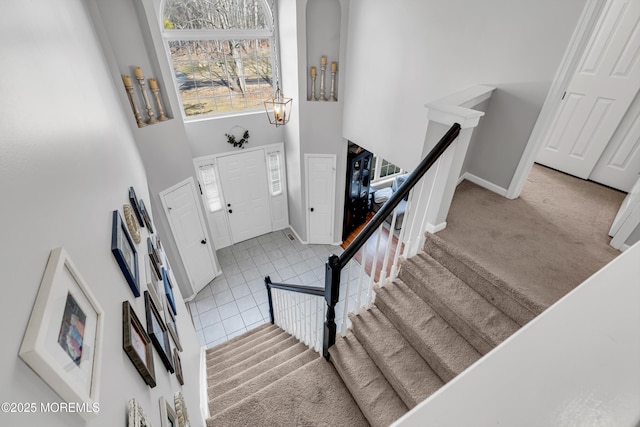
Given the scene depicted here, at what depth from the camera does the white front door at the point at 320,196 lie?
5320 mm

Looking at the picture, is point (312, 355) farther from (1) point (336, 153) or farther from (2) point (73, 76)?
(1) point (336, 153)

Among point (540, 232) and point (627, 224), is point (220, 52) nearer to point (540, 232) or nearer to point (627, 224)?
point (540, 232)

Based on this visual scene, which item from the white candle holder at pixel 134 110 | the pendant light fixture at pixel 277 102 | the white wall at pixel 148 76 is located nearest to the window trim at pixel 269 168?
the pendant light fixture at pixel 277 102

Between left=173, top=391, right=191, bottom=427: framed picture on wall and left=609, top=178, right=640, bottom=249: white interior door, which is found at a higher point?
left=609, top=178, right=640, bottom=249: white interior door

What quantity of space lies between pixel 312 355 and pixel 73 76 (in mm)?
2466

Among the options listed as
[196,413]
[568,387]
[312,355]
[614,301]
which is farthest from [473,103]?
[196,413]

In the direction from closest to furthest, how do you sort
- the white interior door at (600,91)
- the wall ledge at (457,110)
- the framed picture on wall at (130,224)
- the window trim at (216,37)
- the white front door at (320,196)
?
the framed picture on wall at (130,224)
the wall ledge at (457,110)
the white interior door at (600,91)
the window trim at (216,37)
the white front door at (320,196)

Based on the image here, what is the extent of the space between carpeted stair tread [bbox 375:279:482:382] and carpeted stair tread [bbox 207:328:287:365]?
2.01 meters

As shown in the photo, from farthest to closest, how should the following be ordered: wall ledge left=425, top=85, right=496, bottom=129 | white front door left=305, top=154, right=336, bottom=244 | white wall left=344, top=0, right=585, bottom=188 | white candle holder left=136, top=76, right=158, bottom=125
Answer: white front door left=305, top=154, right=336, bottom=244 < white candle holder left=136, top=76, right=158, bottom=125 < white wall left=344, top=0, right=585, bottom=188 < wall ledge left=425, top=85, right=496, bottom=129

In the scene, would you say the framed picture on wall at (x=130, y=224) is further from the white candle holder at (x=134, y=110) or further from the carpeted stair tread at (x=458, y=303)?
the white candle holder at (x=134, y=110)

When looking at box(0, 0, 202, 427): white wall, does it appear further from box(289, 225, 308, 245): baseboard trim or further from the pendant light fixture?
box(289, 225, 308, 245): baseboard trim

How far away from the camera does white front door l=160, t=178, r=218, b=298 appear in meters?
4.26

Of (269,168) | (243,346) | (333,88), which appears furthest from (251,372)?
(333,88)

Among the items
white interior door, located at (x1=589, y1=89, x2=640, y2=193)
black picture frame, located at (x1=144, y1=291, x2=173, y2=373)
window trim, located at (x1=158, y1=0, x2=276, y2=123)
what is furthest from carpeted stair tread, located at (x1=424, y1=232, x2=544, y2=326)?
Result: window trim, located at (x1=158, y1=0, x2=276, y2=123)
